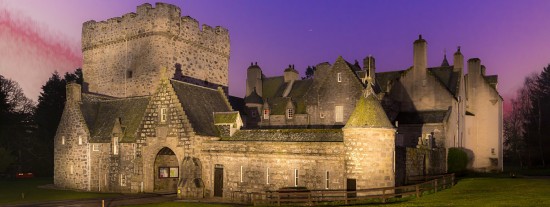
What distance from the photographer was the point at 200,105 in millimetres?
41969

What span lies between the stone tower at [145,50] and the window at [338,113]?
18991mm

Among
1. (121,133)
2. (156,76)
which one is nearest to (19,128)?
(156,76)

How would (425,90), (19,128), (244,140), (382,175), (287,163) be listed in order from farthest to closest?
(19,128)
(425,90)
(244,140)
(287,163)
(382,175)

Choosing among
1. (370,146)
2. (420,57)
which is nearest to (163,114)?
(370,146)

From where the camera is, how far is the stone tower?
56906mm

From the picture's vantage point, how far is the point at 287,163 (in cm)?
3462

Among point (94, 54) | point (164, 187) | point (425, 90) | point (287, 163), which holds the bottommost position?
point (164, 187)

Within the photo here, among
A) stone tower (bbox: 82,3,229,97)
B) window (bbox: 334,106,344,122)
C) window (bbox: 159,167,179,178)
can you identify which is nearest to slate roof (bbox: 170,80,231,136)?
window (bbox: 159,167,179,178)

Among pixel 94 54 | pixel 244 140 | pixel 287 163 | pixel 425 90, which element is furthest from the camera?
pixel 94 54

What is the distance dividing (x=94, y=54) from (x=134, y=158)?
24528 mm

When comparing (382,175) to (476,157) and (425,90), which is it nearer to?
(425,90)

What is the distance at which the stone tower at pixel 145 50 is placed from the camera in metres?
56.9

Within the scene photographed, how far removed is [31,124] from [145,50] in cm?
3010

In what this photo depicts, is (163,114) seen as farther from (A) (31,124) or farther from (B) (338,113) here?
(A) (31,124)
